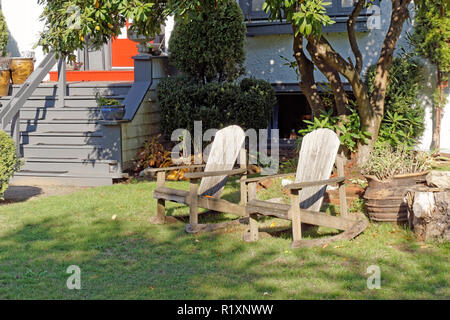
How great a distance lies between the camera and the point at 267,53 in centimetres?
1225

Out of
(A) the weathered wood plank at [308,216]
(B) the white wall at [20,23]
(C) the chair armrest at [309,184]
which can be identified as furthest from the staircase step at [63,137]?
(C) the chair armrest at [309,184]

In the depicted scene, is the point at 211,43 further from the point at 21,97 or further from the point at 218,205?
the point at 218,205

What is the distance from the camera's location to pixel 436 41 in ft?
33.7

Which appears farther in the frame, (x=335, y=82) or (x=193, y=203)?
(x=335, y=82)

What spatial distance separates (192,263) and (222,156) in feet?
6.75

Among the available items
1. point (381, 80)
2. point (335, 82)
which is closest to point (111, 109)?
point (335, 82)

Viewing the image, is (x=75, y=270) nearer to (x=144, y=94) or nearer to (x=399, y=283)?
(x=399, y=283)

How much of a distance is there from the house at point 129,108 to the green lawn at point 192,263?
2.86 metres

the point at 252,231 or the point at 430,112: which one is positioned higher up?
the point at 430,112

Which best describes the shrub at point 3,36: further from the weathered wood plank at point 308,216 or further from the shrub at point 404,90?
the weathered wood plank at point 308,216

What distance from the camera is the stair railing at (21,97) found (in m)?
10.4

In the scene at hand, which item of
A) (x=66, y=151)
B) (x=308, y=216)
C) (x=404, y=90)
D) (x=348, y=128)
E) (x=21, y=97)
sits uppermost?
(x=404, y=90)

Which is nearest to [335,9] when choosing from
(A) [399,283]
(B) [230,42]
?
→ (B) [230,42]
